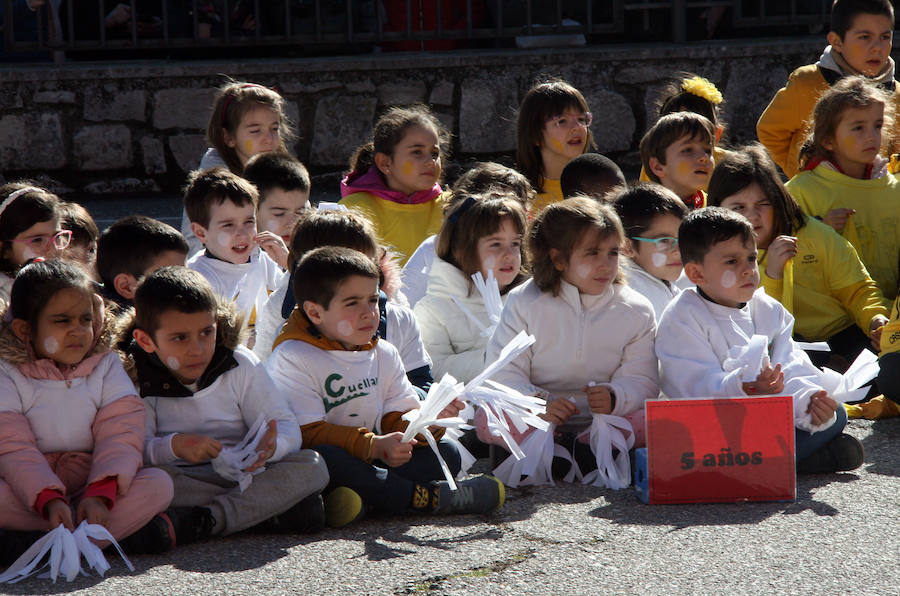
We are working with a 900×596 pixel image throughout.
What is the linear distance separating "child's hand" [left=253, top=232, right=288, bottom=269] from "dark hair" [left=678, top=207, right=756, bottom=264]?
1.73 meters

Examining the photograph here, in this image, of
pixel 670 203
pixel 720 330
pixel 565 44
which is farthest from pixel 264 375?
pixel 565 44

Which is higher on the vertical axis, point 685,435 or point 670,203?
point 670,203

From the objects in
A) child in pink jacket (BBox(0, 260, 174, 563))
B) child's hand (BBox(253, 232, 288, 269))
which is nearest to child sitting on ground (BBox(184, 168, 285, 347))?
child's hand (BBox(253, 232, 288, 269))

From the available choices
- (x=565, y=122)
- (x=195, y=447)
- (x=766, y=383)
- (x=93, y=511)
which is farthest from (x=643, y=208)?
(x=93, y=511)

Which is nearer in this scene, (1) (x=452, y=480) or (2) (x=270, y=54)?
(1) (x=452, y=480)

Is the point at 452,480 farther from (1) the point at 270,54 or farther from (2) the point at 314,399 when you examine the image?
(1) the point at 270,54

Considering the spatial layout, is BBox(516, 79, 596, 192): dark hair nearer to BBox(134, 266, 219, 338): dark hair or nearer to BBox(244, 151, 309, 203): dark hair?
BBox(244, 151, 309, 203): dark hair

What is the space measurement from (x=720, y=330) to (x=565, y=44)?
418 cm

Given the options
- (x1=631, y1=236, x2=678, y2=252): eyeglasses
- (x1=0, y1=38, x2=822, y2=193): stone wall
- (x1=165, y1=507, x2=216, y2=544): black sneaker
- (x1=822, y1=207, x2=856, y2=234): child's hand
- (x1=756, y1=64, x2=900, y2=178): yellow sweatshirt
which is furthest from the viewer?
(x1=0, y1=38, x2=822, y2=193): stone wall

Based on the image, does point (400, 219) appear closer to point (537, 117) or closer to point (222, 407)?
point (537, 117)

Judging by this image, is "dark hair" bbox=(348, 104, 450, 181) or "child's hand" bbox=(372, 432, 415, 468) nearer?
"child's hand" bbox=(372, 432, 415, 468)

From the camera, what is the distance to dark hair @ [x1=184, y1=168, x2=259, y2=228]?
463 centimetres

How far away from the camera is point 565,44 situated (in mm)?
7676

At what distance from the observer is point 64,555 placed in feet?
9.86
